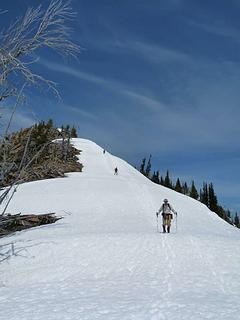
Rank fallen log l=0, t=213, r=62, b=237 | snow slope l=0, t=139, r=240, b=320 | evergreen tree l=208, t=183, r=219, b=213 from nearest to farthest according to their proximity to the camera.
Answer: snow slope l=0, t=139, r=240, b=320 < fallen log l=0, t=213, r=62, b=237 < evergreen tree l=208, t=183, r=219, b=213

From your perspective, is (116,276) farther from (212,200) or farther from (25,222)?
(212,200)

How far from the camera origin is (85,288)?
10.1m

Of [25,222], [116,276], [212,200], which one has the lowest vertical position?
[116,276]

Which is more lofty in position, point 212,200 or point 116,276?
point 212,200

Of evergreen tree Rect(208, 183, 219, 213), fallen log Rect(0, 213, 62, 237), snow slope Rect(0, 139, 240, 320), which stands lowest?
snow slope Rect(0, 139, 240, 320)

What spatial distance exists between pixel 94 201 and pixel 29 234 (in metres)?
15.3

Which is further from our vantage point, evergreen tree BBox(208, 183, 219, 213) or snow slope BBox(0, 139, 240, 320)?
evergreen tree BBox(208, 183, 219, 213)

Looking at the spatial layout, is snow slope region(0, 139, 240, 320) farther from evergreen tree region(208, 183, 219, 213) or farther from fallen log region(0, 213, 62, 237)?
evergreen tree region(208, 183, 219, 213)

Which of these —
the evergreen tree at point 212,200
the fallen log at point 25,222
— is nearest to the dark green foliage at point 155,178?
the evergreen tree at point 212,200

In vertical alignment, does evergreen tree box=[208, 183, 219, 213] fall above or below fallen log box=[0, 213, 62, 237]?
above

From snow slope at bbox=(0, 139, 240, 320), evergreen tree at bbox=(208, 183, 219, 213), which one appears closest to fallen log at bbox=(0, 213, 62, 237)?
snow slope at bbox=(0, 139, 240, 320)

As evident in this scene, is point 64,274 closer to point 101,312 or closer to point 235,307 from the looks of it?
point 101,312

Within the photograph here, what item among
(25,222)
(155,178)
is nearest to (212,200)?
(155,178)

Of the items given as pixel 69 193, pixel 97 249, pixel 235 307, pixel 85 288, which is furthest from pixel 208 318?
pixel 69 193
